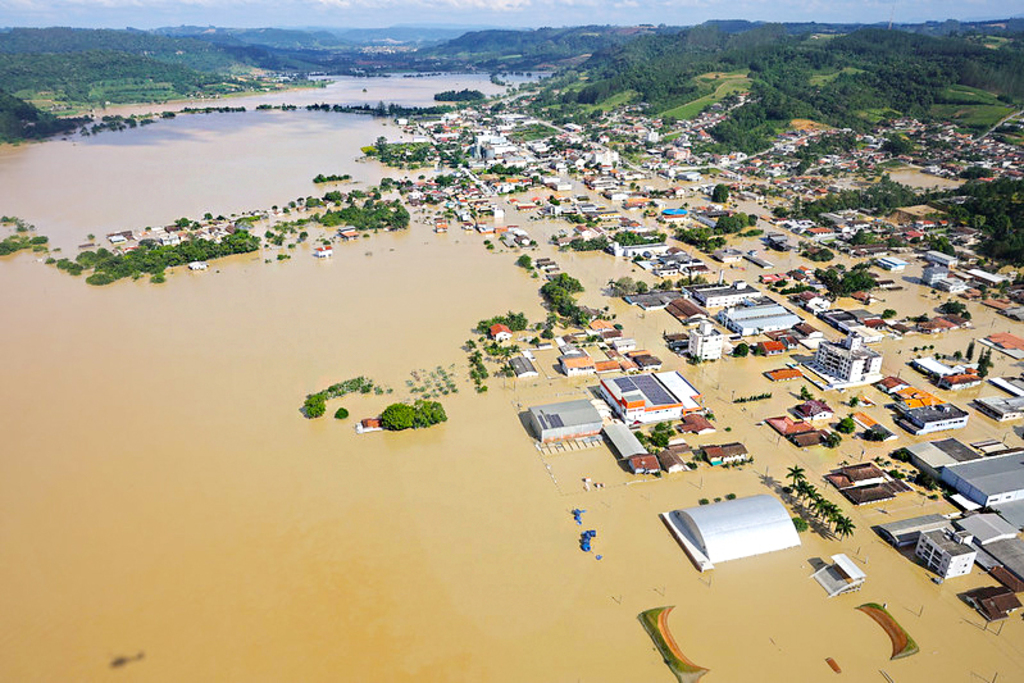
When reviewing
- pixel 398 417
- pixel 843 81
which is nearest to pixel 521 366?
pixel 398 417

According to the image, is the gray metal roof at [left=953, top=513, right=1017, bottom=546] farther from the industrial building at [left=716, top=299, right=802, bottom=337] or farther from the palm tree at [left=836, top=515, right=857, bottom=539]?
the industrial building at [left=716, top=299, right=802, bottom=337]

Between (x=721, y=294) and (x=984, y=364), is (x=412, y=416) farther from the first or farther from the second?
(x=984, y=364)

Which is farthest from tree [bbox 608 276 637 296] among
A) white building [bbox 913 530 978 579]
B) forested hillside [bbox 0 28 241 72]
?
forested hillside [bbox 0 28 241 72]

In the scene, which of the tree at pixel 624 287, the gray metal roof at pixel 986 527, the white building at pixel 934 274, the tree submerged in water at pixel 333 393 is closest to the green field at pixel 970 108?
the white building at pixel 934 274

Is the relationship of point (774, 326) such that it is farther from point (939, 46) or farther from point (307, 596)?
point (939, 46)

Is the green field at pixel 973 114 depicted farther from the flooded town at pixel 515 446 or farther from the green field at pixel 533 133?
the green field at pixel 533 133

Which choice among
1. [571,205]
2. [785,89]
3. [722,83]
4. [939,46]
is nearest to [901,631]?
[571,205]
